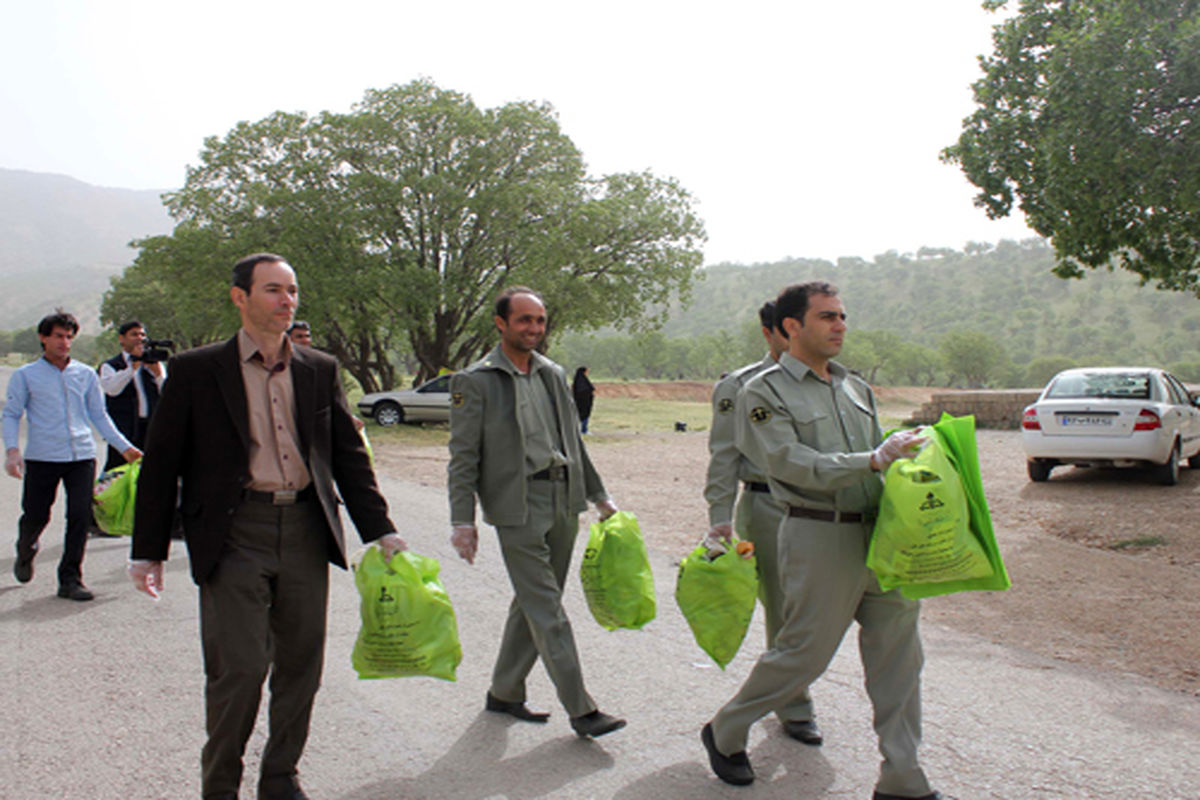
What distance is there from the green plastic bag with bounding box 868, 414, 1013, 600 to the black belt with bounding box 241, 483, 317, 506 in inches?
76.6

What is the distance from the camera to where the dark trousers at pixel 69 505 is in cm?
659

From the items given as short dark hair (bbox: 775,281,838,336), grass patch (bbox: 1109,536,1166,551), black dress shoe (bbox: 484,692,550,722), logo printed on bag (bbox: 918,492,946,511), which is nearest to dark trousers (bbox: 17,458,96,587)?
black dress shoe (bbox: 484,692,550,722)

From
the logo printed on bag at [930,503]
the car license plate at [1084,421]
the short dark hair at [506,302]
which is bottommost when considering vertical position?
the car license plate at [1084,421]

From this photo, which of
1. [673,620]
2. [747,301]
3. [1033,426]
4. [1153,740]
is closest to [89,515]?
[673,620]

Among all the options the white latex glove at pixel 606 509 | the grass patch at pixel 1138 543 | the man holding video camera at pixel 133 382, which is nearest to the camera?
the white latex glove at pixel 606 509

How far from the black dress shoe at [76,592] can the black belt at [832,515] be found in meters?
5.20

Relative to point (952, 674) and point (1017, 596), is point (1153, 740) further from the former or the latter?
point (1017, 596)

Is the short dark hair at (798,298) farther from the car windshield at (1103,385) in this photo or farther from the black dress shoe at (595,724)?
the car windshield at (1103,385)

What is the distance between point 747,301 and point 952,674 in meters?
152

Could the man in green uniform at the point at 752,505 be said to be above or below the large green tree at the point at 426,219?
below

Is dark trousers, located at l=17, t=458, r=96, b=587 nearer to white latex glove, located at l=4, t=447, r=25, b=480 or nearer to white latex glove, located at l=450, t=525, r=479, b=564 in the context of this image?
white latex glove, located at l=4, t=447, r=25, b=480

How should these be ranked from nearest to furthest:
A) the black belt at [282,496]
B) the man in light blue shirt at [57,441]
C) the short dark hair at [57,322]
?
the black belt at [282,496] < the short dark hair at [57,322] < the man in light blue shirt at [57,441]

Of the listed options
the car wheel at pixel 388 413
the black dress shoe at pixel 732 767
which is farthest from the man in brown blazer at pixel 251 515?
the car wheel at pixel 388 413

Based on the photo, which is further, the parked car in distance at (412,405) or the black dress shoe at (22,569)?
the parked car in distance at (412,405)
